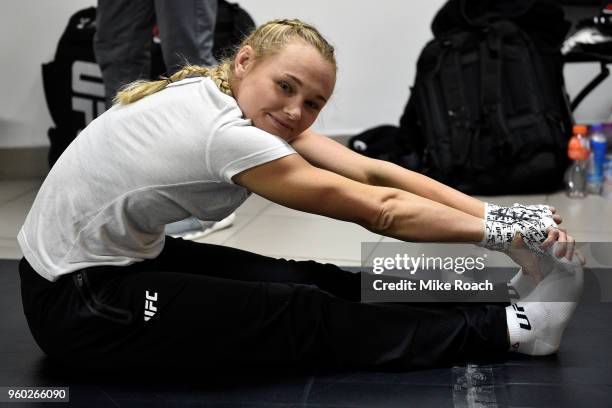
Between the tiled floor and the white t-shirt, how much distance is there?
921 mm

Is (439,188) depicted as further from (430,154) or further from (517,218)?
(430,154)

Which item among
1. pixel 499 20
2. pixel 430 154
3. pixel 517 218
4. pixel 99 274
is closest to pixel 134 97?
pixel 99 274

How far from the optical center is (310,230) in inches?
110

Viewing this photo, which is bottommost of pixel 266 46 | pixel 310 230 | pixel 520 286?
pixel 310 230

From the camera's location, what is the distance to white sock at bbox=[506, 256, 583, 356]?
171cm

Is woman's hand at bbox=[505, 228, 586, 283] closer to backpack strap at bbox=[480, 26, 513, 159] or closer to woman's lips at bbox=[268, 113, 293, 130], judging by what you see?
woman's lips at bbox=[268, 113, 293, 130]

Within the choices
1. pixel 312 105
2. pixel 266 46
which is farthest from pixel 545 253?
pixel 266 46

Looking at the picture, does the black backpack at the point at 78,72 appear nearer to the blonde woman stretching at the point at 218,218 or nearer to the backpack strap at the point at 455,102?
the backpack strap at the point at 455,102

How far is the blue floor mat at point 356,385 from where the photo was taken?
159cm

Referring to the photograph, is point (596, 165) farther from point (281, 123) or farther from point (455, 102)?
point (281, 123)

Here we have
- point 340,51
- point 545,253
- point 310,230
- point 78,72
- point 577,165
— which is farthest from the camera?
point 340,51

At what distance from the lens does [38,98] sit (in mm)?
3541

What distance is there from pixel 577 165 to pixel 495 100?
36 centimetres

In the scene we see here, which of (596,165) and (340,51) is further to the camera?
(340,51)
